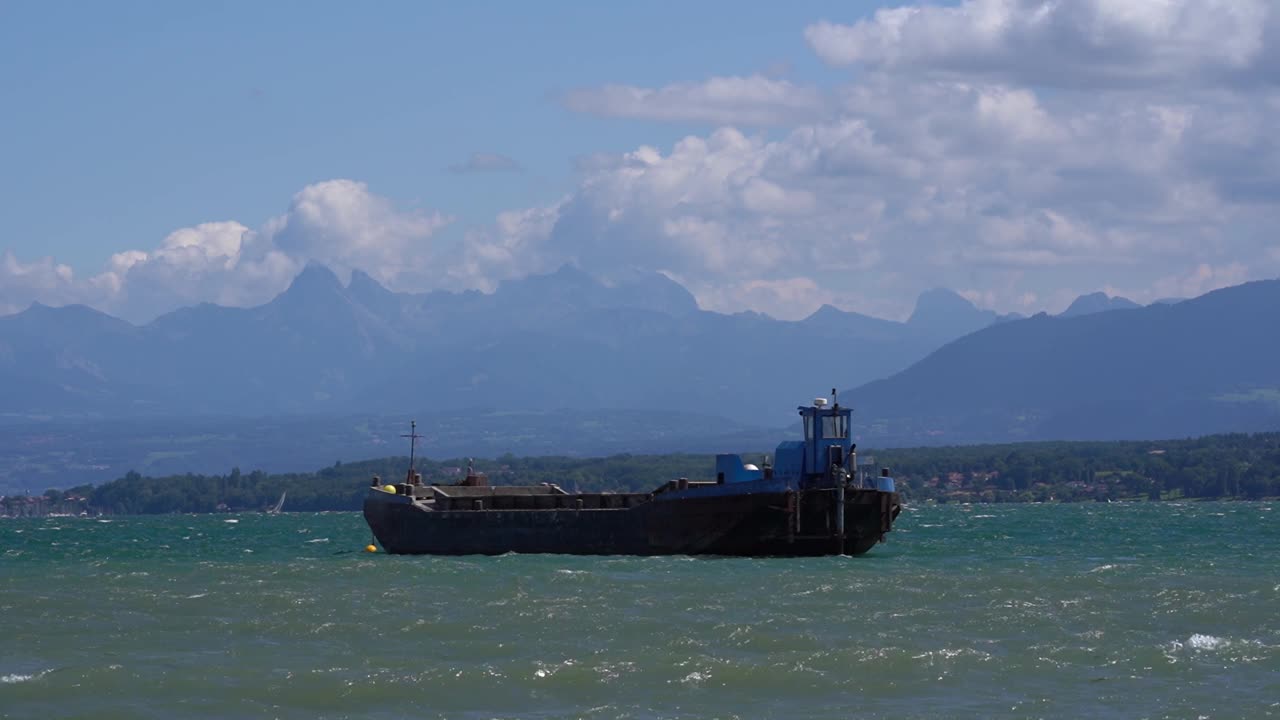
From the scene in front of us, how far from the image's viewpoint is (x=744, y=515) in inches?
3024

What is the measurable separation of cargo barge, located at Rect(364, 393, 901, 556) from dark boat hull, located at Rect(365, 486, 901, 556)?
0.13ft

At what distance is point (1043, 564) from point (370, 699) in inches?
1604

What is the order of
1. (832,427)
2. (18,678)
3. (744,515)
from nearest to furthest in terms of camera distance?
(18,678)
(744,515)
(832,427)

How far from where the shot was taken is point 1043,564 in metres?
73.8

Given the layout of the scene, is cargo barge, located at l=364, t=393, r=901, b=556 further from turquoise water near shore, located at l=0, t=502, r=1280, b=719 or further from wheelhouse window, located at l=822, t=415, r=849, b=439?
turquoise water near shore, located at l=0, t=502, r=1280, b=719

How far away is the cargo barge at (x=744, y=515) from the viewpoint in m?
76.6

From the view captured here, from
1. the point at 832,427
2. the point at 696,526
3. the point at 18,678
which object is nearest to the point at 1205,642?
the point at 18,678

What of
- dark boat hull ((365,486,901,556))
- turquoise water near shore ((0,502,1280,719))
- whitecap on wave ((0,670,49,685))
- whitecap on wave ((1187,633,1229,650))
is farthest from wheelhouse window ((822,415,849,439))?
whitecap on wave ((0,670,49,685))

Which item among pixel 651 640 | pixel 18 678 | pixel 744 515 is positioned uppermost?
pixel 744 515

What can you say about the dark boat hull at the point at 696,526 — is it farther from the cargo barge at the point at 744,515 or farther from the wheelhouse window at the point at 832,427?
the wheelhouse window at the point at 832,427

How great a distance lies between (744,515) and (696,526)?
2219 mm

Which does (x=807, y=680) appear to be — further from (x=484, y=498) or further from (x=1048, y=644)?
(x=484, y=498)

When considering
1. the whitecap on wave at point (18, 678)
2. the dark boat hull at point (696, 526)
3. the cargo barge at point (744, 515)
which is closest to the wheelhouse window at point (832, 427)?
the cargo barge at point (744, 515)

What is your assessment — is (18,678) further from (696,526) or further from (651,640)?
(696,526)
